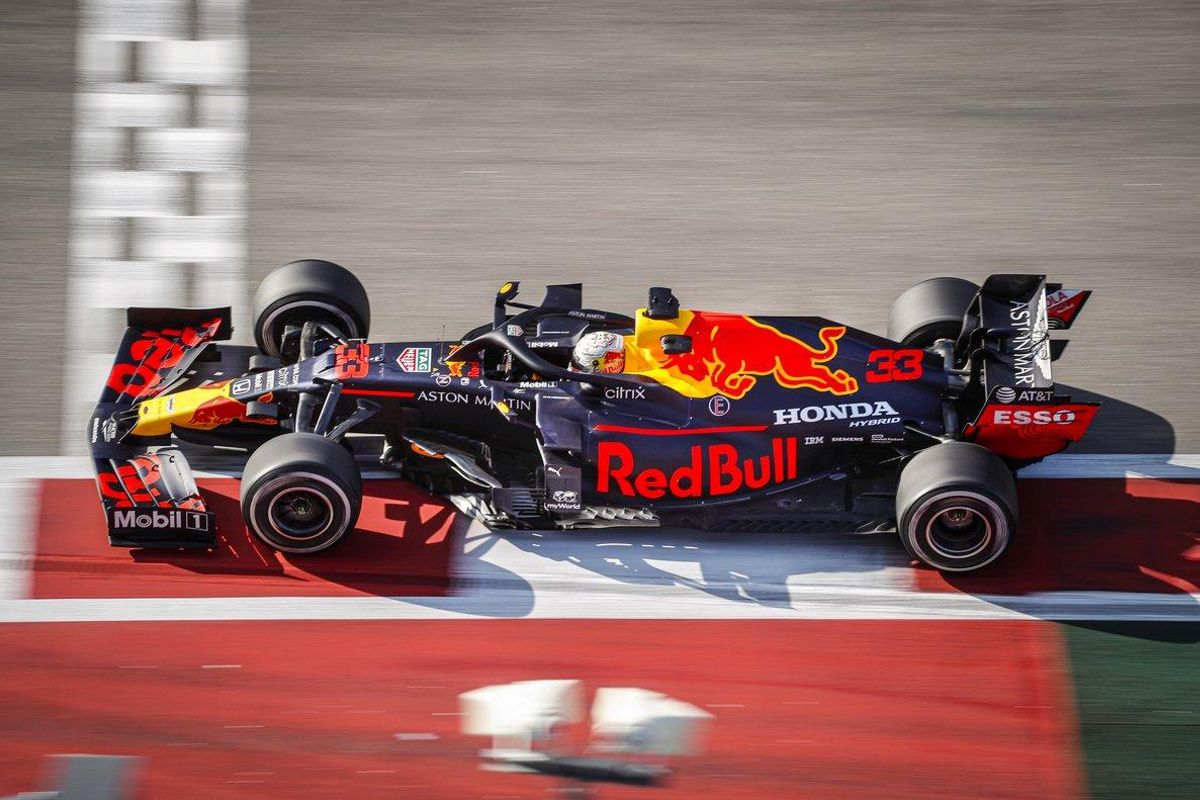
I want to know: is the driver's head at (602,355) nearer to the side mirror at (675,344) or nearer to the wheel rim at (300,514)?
the side mirror at (675,344)

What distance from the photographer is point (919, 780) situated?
8.00m

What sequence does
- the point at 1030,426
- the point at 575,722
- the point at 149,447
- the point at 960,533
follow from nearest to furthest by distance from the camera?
the point at 575,722 → the point at 1030,426 → the point at 960,533 → the point at 149,447

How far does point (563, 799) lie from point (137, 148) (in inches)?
300

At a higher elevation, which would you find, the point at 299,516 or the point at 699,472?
the point at 699,472

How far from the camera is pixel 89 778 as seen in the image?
7992mm

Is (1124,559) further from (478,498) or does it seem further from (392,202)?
(392,202)

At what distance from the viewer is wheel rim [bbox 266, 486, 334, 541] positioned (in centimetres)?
895

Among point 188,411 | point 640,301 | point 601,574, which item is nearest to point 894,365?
point 601,574

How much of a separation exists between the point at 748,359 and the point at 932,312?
5.19ft

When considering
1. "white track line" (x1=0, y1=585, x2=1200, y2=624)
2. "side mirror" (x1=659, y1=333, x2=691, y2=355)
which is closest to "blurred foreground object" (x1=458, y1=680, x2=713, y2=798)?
"white track line" (x1=0, y1=585, x2=1200, y2=624)

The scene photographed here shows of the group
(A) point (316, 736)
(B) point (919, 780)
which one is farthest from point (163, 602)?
(B) point (919, 780)

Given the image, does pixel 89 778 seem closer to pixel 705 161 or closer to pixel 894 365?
pixel 894 365

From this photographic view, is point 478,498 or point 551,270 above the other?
point 551,270

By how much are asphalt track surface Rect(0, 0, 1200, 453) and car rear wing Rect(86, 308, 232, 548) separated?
113 cm
